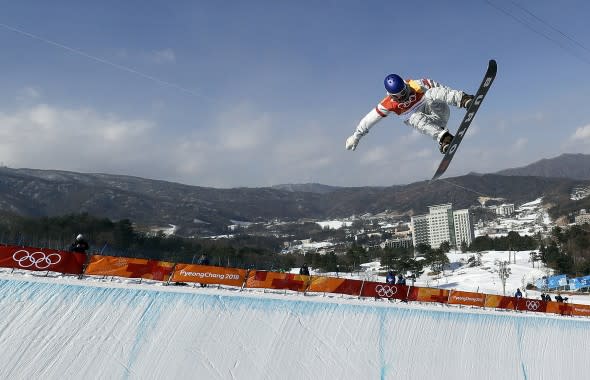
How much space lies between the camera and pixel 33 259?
44.6ft

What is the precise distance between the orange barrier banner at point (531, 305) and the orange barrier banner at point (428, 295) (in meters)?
5.62

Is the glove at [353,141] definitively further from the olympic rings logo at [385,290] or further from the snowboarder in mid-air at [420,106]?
the olympic rings logo at [385,290]

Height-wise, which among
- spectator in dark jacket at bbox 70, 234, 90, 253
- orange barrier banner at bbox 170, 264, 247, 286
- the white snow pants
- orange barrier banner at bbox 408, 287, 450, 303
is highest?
the white snow pants

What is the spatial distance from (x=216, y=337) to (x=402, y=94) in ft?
20.6

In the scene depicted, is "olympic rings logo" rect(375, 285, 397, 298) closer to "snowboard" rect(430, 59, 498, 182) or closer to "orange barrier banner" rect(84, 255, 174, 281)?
"orange barrier banner" rect(84, 255, 174, 281)

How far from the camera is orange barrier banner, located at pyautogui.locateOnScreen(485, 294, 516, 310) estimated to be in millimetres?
24891

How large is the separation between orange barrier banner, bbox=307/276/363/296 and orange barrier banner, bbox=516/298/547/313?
11776mm

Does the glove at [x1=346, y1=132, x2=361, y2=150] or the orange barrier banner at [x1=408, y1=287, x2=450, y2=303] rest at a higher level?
the glove at [x1=346, y1=132, x2=361, y2=150]

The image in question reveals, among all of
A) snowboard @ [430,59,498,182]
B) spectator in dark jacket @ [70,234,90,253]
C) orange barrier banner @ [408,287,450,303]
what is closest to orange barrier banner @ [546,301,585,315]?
orange barrier banner @ [408,287,450,303]

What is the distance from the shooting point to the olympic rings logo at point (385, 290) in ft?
67.7

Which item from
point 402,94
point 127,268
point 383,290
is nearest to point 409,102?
point 402,94

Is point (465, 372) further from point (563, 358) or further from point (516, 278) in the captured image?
point (516, 278)

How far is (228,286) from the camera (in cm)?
1808

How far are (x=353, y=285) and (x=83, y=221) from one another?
97.1 meters
